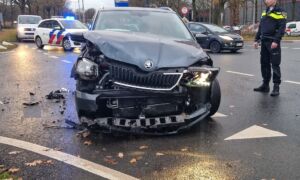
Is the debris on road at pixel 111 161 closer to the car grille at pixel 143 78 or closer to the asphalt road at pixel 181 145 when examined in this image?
the asphalt road at pixel 181 145

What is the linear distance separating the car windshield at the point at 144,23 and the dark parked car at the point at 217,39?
1304cm

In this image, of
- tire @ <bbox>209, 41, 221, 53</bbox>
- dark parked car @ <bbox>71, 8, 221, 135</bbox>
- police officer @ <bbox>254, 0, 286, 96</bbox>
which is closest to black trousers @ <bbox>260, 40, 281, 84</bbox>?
police officer @ <bbox>254, 0, 286, 96</bbox>

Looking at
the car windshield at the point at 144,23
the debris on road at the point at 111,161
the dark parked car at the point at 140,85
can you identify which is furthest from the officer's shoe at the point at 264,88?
the debris on road at the point at 111,161

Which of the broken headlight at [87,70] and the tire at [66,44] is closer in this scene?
the broken headlight at [87,70]

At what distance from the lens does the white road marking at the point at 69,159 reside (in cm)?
431

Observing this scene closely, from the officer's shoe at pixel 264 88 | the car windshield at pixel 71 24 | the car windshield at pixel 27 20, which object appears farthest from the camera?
the car windshield at pixel 27 20

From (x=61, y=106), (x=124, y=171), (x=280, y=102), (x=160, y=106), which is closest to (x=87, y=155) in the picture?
(x=124, y=171)

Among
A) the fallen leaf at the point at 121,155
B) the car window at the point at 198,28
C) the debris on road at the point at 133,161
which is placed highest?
the car window at the point at 198,28

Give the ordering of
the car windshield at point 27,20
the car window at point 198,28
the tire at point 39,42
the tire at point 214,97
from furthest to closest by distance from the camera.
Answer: the car windshield at point 27,20, the tire at point 39,42, the car window at point 198,28, the tire at point 214,97

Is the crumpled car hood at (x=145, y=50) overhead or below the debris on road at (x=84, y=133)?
overhead

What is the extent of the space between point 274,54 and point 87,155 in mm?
4990

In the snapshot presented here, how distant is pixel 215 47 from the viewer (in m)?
21.2

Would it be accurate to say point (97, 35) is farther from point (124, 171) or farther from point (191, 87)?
point (124, 171)

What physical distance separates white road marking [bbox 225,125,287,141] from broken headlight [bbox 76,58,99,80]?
1805 millimetres
